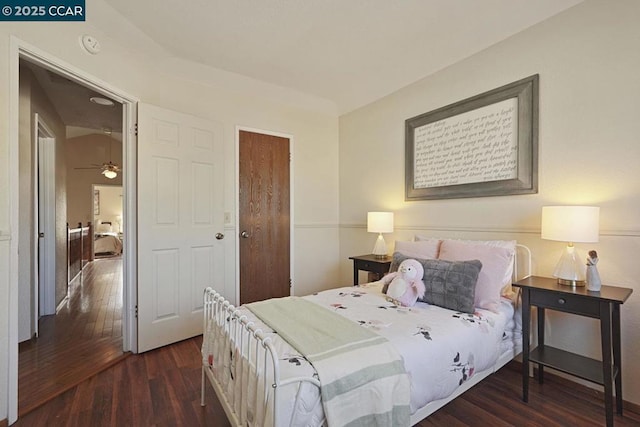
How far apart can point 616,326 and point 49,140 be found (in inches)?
210

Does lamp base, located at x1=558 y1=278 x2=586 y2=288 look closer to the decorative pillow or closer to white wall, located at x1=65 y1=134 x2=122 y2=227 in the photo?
the decorative pillow

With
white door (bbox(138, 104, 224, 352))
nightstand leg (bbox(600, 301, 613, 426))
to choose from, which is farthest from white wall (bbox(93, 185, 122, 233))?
nightstand leg (bbox(600, 301, 613, 426))

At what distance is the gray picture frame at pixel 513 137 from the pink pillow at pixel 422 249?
0.55m

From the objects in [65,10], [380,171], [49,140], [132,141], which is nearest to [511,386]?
[380,171]

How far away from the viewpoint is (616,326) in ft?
5.58

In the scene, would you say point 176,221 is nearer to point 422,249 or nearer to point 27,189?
point 27,189

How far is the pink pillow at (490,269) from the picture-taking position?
6.41ft

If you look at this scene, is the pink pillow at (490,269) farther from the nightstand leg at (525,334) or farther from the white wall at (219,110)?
the white wall at (219,110)

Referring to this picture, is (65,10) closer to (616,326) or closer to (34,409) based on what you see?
(34,409)

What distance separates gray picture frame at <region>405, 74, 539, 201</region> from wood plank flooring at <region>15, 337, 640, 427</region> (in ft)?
4.55

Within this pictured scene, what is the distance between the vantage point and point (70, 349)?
255 cm

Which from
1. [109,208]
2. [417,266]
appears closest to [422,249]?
[417,266]

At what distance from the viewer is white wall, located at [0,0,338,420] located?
167 centimetres

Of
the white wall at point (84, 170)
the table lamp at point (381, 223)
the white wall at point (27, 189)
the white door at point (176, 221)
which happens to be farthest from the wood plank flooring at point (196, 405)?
the white wall at point (84, 170)
